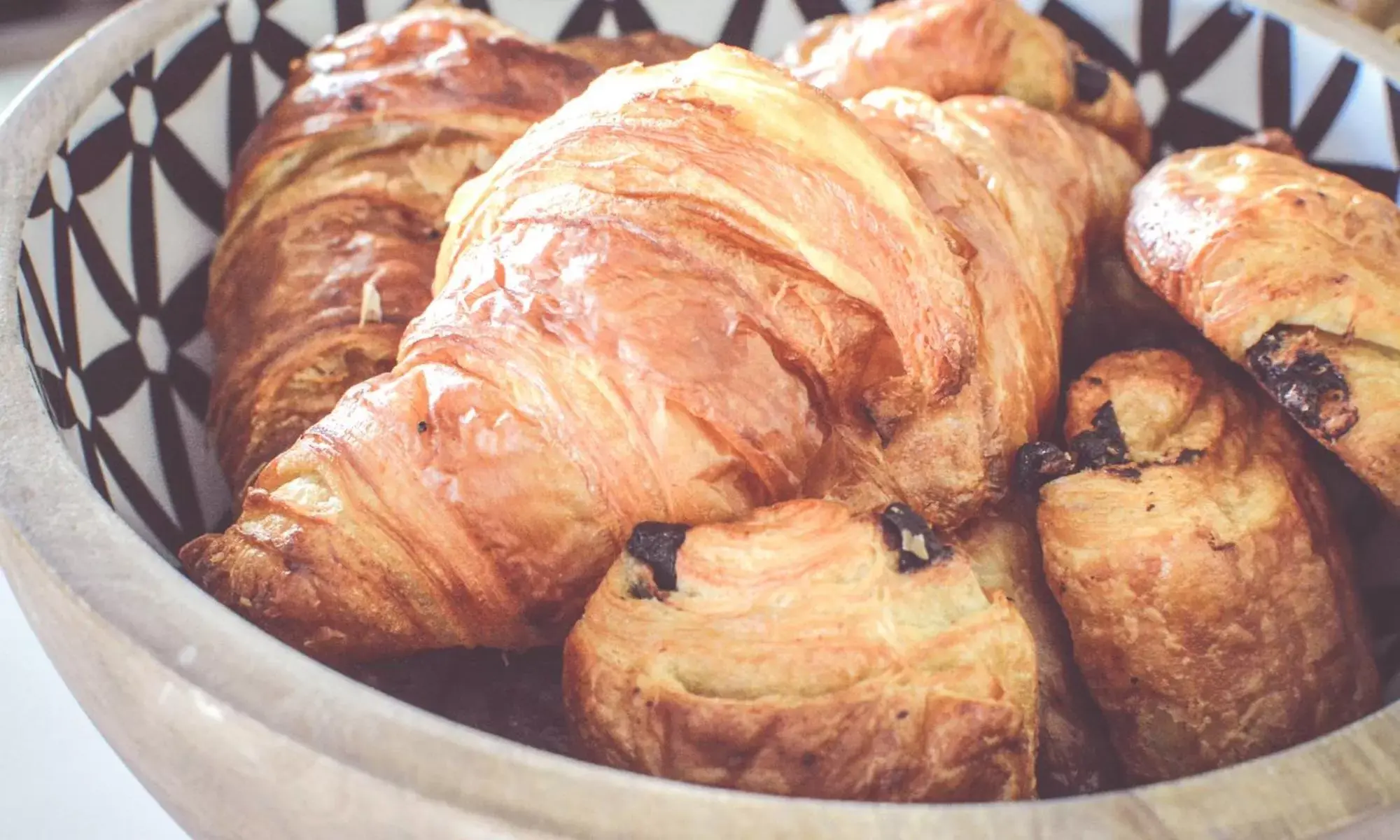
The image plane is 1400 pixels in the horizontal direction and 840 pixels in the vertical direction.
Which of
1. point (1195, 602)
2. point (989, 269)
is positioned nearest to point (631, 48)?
point (989, 269)

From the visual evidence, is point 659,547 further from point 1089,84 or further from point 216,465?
point 1089,84

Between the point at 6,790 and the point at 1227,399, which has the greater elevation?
the point at 1227,399

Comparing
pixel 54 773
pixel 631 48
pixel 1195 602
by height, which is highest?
pixel 631 48

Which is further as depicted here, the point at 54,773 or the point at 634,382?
the point at 54,773

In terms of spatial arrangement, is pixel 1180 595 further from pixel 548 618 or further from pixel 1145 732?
pixel 548 618

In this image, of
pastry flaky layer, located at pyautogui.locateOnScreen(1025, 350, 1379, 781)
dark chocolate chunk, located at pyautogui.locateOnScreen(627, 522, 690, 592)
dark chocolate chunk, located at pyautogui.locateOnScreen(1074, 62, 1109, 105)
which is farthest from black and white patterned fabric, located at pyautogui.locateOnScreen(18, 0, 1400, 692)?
dark chocolate chunk, located at pyautogui.locateOnScreen(627, 522, 690, 592)

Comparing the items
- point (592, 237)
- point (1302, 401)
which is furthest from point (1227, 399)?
point (592, 237)

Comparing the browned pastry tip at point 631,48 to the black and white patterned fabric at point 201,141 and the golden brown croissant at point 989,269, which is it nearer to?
the black and white patterned fabric at point 201,141
